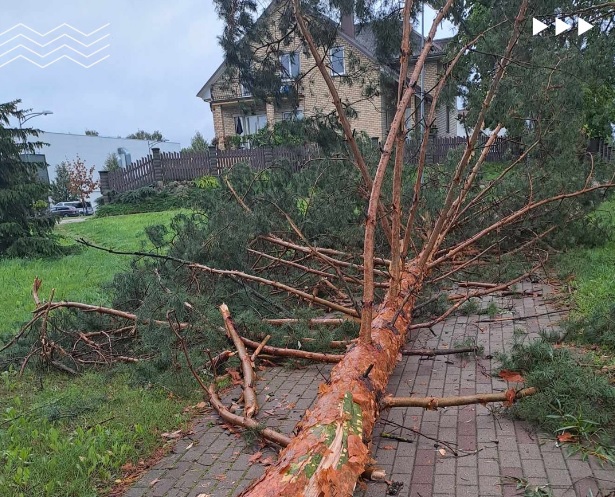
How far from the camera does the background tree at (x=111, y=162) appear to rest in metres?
34.8

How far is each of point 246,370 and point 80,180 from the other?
1312 inches

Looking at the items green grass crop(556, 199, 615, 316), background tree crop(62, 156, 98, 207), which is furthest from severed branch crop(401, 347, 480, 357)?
background tree crop(62, 156, 98, 207)

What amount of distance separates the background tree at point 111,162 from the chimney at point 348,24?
29512 millimetres

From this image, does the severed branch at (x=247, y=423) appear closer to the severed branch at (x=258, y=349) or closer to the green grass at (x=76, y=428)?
the green grass at (x=76, y=428)

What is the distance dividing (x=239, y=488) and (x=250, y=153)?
1841 cm

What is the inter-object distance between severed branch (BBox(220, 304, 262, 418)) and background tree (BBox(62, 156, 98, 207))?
31.8 m

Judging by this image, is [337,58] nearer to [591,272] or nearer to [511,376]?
[591,272]

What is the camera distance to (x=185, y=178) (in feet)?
71.4

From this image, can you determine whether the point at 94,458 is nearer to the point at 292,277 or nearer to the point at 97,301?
the point at 292,277

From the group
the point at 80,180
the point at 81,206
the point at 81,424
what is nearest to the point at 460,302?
the point at 81,424

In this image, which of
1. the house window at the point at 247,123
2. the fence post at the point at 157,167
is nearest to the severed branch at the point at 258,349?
the fence post at the point at 157,167

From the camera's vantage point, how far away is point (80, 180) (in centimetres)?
3309

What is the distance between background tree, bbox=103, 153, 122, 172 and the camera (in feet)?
114

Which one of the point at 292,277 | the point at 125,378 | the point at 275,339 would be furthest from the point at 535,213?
the point at 125,378
